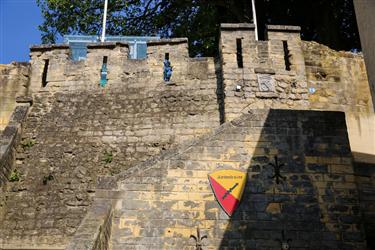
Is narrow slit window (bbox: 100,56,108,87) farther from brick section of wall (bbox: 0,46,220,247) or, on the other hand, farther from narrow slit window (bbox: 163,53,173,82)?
narrow slit window (bbox: 163,53,173,82)

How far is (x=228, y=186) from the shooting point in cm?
675

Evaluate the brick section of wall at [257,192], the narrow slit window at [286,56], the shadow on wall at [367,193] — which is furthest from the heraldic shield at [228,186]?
the narrow slit window at [286,56]

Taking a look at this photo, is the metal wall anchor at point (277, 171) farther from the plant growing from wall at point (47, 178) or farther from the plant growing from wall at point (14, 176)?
the plant growing from wall at point (14, 176)

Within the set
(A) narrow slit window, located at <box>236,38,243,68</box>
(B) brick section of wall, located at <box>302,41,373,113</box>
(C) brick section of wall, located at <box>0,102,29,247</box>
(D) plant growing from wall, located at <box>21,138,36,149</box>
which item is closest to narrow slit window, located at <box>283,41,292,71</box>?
(B) brick section of wall, located at <box>302,41,373,113</box>

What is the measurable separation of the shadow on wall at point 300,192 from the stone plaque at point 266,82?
7.78 feet

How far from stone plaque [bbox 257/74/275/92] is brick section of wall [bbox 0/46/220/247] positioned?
0.89 metres

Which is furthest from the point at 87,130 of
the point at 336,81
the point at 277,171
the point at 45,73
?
the point at 336,81

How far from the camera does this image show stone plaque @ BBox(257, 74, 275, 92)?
9625 millimetres

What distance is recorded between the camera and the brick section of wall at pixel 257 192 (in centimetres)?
648

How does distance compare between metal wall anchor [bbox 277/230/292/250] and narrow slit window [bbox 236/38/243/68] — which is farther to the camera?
narrow slit window [bbox 236/38/243/68]

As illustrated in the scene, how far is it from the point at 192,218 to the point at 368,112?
528cm

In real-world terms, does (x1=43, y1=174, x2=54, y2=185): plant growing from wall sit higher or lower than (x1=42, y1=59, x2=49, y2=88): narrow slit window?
lower

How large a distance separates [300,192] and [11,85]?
6567mm

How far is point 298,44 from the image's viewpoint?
1020 cm
